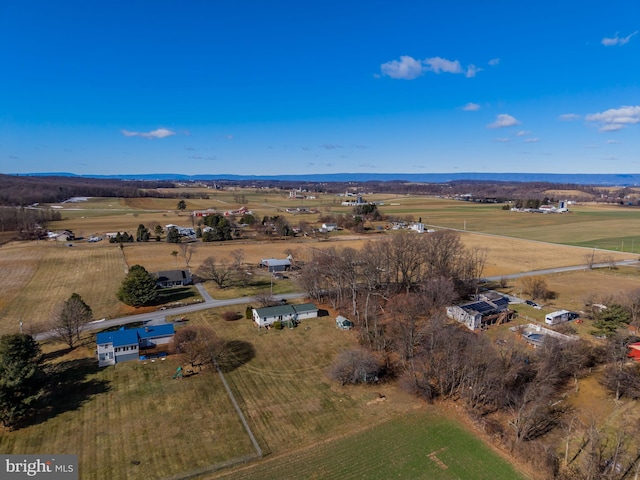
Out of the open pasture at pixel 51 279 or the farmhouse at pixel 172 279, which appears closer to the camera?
the open pasture at pixel 51 279

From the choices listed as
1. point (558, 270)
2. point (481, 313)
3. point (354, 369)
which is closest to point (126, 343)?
point (354, 369)

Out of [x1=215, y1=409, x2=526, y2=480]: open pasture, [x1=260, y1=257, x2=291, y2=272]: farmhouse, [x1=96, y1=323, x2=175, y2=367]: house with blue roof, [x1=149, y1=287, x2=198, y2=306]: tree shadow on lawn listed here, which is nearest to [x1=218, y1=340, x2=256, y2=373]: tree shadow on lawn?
[x1=96, y1=323, x2=175, y2=367]: house with blue roof

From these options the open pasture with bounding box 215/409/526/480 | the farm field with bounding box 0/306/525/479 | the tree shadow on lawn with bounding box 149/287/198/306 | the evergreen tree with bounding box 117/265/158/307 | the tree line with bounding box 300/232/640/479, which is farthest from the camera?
the tree shadow on lawn with bounding box 149/287/198/306

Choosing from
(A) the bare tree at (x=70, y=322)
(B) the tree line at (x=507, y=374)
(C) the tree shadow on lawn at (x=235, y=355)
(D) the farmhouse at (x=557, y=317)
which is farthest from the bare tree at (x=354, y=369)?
(A) the bare tree at (x=70, y=322)

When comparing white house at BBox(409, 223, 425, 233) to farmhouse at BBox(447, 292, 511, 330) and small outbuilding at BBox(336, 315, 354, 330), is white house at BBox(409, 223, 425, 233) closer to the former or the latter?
farmhouse at BBox(447, 292, 511, 330)

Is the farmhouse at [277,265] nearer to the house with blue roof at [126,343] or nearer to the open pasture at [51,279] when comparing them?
the open pasture at [51,279]

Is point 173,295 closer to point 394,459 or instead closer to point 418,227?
point 394,459
